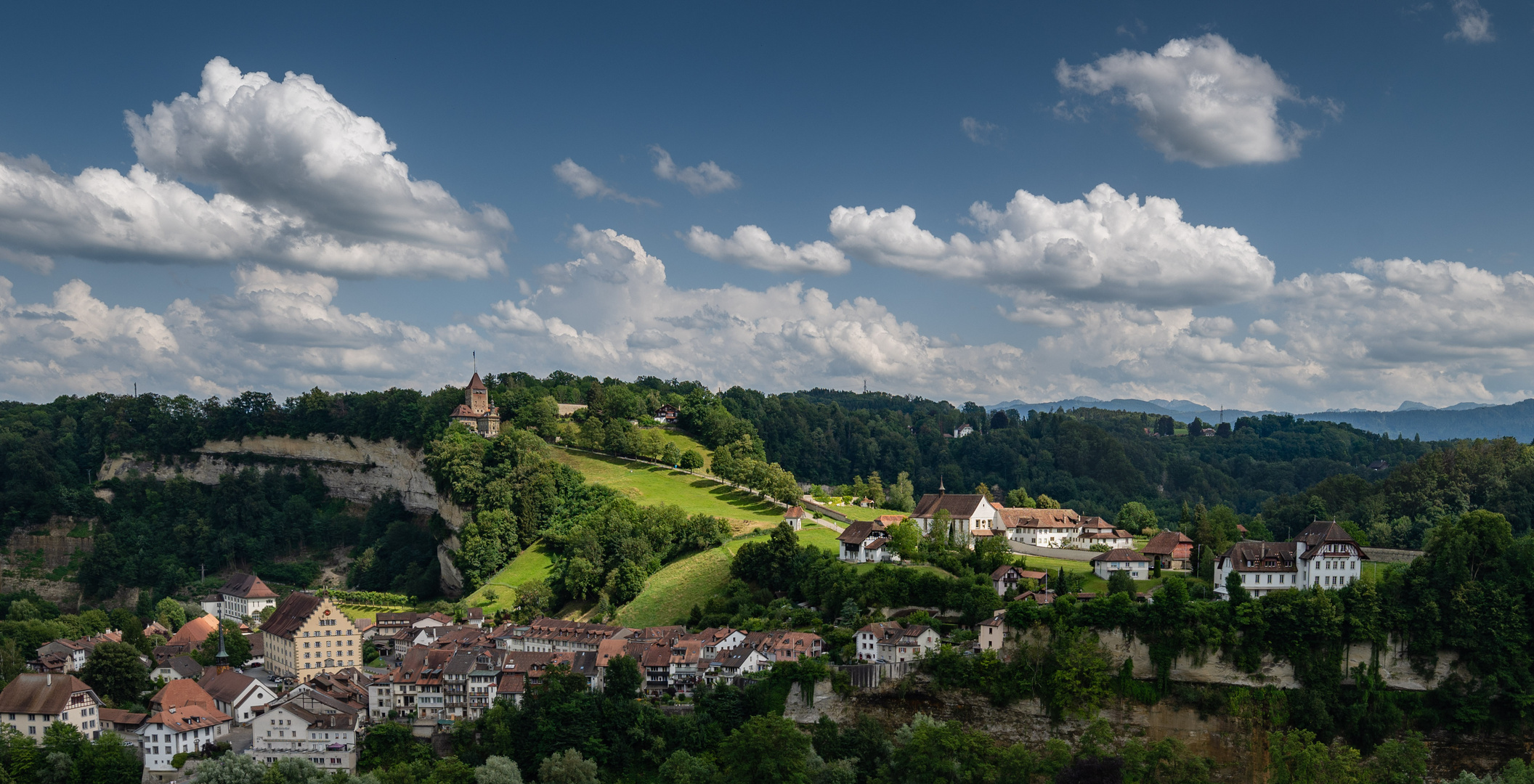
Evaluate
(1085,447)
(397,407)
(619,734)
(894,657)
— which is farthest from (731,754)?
(1085,447)

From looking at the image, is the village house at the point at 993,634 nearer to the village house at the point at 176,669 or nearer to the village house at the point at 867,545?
the village house at the point at 867,545

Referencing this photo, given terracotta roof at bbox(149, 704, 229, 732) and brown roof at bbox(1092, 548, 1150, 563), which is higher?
brown roof at bbox(1092, 548, 1150, 563)

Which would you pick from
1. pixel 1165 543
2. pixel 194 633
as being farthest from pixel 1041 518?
pixel 194 633

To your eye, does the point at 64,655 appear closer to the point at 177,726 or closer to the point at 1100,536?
the point at 177,726

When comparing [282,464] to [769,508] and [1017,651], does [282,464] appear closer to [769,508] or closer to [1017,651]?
[769,508]

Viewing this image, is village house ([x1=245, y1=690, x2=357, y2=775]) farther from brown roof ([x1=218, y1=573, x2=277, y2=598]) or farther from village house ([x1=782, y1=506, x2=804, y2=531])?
village house ([x1=782, y1=506, x2=804, y2=531])

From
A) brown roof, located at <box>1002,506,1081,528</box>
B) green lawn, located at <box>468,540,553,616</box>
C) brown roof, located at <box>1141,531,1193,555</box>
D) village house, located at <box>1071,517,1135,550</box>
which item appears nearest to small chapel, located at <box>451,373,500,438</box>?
green lawn, located at <box>468,540,553,616</box>

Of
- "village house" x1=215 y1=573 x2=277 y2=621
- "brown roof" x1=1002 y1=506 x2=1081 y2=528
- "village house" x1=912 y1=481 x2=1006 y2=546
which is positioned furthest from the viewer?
"village house" x1=215 y1=573 x2=277 y2=621
